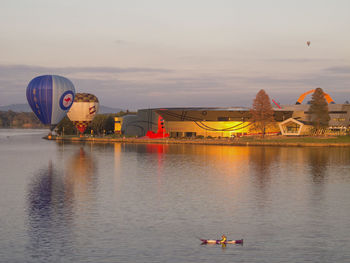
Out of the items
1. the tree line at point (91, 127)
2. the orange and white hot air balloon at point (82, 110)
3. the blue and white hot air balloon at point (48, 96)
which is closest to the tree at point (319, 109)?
the orange and white hot air balloon at point (82, 110)

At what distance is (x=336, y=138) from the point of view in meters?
139

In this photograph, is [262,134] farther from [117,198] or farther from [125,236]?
[125,236]

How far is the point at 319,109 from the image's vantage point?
144000mm

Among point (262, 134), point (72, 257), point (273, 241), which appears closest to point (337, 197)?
point (273, 241)

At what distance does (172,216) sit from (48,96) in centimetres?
9331

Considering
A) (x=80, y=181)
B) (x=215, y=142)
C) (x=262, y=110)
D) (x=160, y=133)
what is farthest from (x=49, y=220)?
(x=160, y=133)

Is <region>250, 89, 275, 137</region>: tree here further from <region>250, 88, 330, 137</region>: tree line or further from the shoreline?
the shoreline

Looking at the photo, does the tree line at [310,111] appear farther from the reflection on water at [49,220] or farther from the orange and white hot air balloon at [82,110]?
the reflection on water at [49,220]

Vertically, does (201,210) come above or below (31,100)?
below

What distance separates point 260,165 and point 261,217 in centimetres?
4057

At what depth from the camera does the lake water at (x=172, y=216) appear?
25062mm

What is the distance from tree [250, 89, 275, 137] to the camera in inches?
5728

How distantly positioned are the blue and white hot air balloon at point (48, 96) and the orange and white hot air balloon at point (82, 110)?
89.8 feet

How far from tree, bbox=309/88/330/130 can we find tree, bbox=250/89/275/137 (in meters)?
12.5
